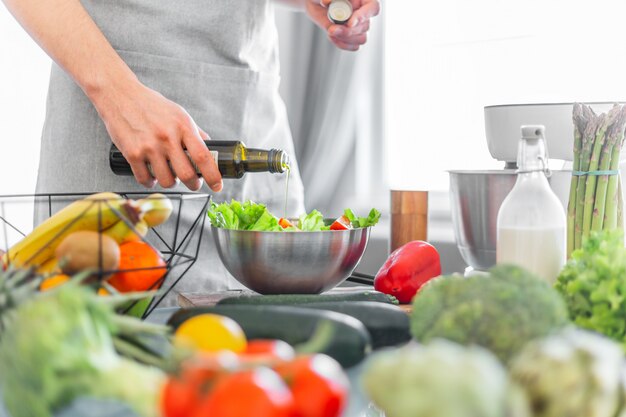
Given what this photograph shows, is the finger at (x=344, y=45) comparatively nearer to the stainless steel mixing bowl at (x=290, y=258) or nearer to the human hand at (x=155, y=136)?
the human hand at (x=155, y=136)

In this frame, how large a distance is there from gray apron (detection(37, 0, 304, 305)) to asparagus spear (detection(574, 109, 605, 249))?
0.80 meters

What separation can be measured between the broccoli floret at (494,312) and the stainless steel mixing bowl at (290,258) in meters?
0.42

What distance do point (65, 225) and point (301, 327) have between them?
1.13 ft

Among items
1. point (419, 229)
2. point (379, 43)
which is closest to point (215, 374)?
point (419, 229)

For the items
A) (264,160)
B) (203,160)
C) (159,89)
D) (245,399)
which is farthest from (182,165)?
(245,399)

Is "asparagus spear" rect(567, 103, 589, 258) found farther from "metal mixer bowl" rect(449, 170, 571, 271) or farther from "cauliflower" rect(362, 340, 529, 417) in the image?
"cauliflower" rect(362, 340, 529, 417)

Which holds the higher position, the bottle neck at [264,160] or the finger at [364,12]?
the finger at [364,12]

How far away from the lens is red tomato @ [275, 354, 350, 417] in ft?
1.82

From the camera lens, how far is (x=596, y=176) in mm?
1252

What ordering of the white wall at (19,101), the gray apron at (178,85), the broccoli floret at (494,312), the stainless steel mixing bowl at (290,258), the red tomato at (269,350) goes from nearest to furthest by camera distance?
the red tomato at (269,350), the broccoli floret at (494,312), the stainless steel mixing bowl at (290,258), the gray apron at (178,85), the white wall at (19,101)

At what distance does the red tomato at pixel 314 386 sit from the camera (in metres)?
0.56

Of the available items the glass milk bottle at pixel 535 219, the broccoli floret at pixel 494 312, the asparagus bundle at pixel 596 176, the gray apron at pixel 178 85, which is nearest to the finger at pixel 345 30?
the gray apron at pixel 178 85

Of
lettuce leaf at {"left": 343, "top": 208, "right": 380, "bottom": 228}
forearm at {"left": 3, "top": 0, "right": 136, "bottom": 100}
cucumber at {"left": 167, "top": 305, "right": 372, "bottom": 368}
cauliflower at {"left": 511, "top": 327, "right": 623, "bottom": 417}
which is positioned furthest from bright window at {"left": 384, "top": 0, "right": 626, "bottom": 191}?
cauliflower at {"left": 511, "top": 327, "right": 623, "bottom": 417}

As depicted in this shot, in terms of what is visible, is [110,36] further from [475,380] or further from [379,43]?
[379,43]
